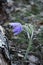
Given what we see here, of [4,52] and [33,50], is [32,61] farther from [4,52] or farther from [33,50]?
[4,52]

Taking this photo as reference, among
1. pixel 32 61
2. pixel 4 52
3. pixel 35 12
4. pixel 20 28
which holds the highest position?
pixel 35 12

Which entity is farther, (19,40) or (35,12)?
(35,12)

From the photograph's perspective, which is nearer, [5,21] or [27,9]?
[5,21]

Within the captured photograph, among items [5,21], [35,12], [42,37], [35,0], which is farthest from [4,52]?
[35,0]

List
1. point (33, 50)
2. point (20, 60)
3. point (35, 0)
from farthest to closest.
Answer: point (35, 0) → point (33, 50) → point (20, 60)

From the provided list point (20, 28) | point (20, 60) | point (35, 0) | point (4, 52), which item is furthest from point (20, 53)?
point (35, 0)

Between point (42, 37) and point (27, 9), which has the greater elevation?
point (27, 9)

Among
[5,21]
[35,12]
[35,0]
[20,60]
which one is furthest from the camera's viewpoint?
[35,0]

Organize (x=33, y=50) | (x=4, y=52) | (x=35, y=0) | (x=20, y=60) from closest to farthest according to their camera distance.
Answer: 1. (x=4, y=52)
2. (x=20, y=60)
3. (x=33, y=50)
4. (x=35, y=0)

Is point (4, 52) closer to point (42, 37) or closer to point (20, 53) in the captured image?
point (20, 53)
